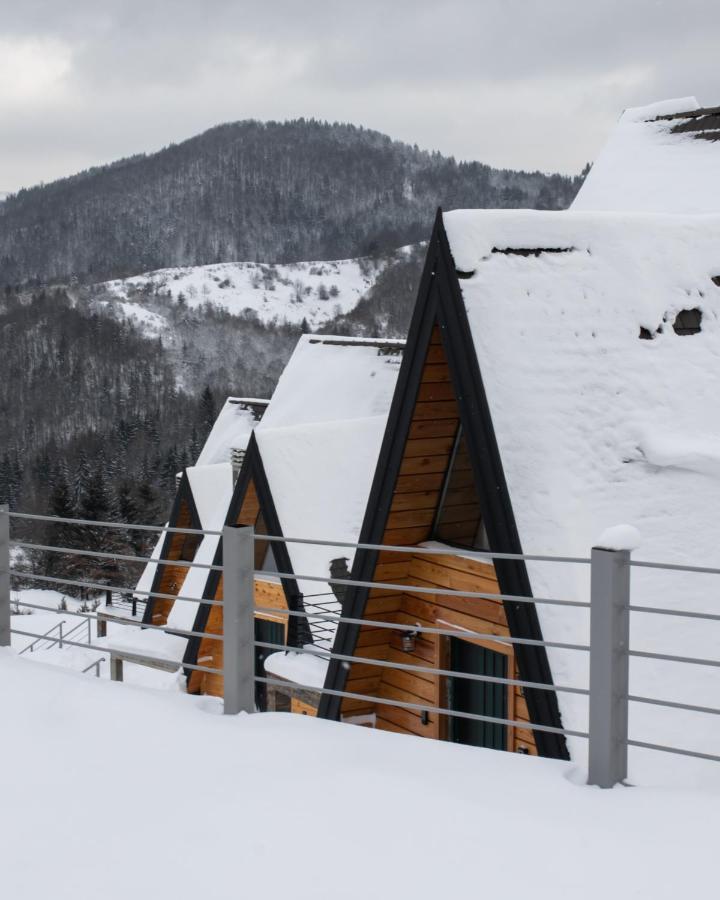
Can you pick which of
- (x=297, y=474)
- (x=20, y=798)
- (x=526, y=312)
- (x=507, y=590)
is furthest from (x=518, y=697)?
(x=297, y=474)

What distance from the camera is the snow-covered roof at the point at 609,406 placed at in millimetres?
6496

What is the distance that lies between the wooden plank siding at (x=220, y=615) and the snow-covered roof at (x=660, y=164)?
285 inches

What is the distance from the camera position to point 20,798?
4.29 metres

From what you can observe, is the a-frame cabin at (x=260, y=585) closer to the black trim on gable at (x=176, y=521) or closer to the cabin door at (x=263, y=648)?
the cabin door at (x=263, y=648)

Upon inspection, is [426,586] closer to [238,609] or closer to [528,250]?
[528,250]

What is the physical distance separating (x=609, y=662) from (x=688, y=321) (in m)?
4.39

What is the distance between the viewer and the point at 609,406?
284 inches

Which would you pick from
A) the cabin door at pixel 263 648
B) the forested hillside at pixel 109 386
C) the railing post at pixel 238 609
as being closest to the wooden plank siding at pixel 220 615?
the cabin door at pixel 263 648

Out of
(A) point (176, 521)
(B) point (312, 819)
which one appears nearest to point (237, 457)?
(A) point (176, 521)

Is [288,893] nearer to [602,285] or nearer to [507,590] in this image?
[507,590]

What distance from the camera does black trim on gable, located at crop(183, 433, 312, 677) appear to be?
13.7 metres

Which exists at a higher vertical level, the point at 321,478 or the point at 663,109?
the point at 663,109

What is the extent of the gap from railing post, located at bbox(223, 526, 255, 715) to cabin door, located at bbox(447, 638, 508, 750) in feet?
10.4

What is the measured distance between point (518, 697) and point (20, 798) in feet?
14.0
